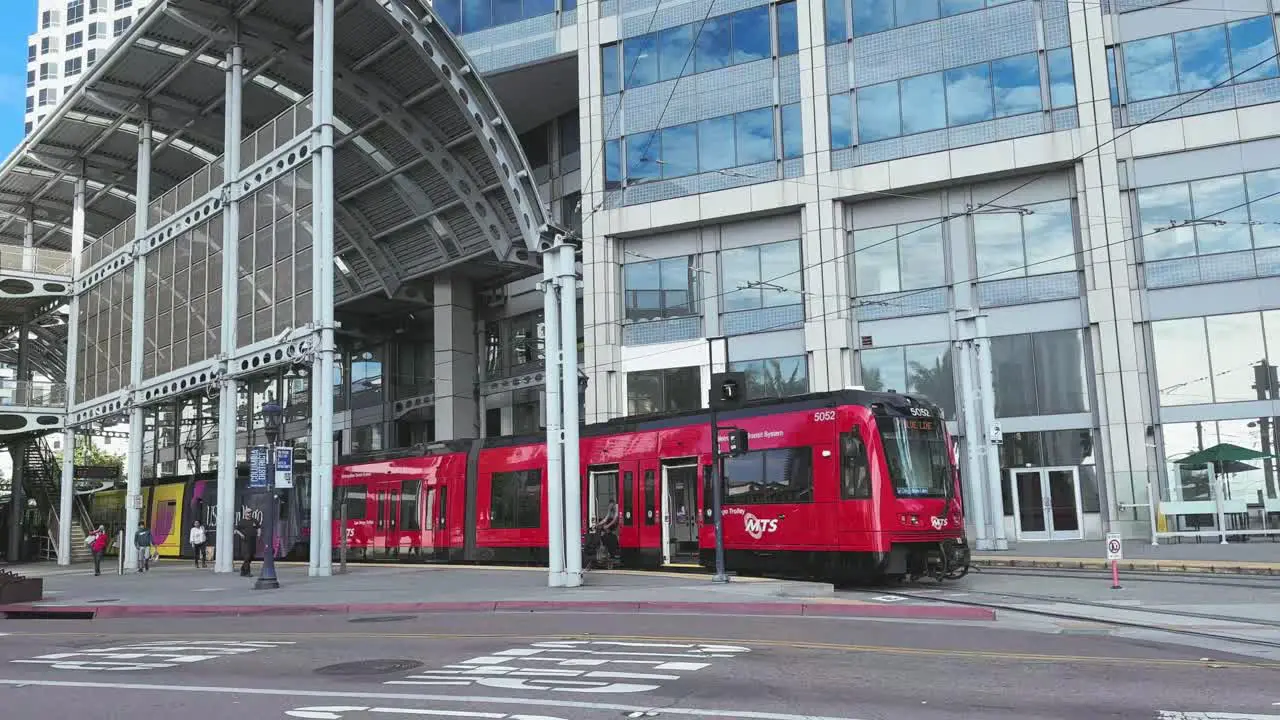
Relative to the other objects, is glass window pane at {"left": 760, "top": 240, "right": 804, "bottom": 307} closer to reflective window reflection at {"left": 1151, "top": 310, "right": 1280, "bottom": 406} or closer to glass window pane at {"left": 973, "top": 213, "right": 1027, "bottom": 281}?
glass window pane at {"left": 973, "top": 213, "right": 1027, "bottom": 281}

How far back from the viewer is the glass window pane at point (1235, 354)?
1219 inches

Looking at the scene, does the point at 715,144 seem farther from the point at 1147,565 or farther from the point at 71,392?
the point at 71,392

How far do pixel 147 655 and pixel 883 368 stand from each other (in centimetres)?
2739

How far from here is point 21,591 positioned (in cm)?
2098

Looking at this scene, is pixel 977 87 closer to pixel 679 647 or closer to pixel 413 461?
pixel 413 461

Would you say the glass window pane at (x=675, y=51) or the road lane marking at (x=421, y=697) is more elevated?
the glass window pane at (x=675, y=51)

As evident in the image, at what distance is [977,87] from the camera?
34031 millimetres

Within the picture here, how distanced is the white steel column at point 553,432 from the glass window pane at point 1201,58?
23421 mm

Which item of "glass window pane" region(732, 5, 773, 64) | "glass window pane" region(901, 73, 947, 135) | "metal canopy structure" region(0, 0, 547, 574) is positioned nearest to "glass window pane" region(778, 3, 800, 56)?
"glass window pane" region(732, 5, 773, 64)

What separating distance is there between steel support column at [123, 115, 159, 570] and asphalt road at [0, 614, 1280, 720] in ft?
70.2

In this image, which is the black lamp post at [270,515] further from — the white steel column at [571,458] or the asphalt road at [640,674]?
the asphalt road at [640,674]

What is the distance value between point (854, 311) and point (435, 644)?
1027 inches

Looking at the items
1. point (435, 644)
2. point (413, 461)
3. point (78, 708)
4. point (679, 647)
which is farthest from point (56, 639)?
point (413, 461)

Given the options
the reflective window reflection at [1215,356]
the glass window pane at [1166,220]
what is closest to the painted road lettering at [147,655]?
the reflective window reflection at [1215,356]
